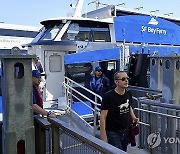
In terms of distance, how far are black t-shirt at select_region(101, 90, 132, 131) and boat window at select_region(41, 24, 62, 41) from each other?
527 cm

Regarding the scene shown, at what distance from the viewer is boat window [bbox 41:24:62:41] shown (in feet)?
28.5

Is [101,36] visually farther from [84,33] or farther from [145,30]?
[145,30]

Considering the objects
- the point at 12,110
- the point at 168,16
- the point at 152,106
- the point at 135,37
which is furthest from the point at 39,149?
the point at 168,16

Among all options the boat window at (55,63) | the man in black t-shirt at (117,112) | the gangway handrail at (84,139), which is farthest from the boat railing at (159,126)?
the boat window at (55,63)

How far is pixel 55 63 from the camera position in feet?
29.3

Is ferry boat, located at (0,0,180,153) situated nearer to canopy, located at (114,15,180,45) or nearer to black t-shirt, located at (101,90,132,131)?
canopy, located at (114,15,180,45)

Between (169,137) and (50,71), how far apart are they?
547 cm

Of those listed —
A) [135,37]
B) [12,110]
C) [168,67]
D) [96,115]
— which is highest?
[135,37]

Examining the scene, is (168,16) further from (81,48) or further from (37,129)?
(37,129)

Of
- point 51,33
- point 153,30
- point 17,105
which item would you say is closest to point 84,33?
point 51,33

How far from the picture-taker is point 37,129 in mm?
3020

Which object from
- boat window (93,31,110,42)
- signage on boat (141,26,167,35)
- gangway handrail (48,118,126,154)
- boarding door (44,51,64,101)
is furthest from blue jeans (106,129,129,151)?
signage on boat (141,26,167,35)

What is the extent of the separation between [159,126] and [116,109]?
1020mm

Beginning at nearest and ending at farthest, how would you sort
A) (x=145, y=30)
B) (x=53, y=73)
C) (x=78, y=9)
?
(x=53, y=73) → (x=78, y=9) → (x=145, y=30)
